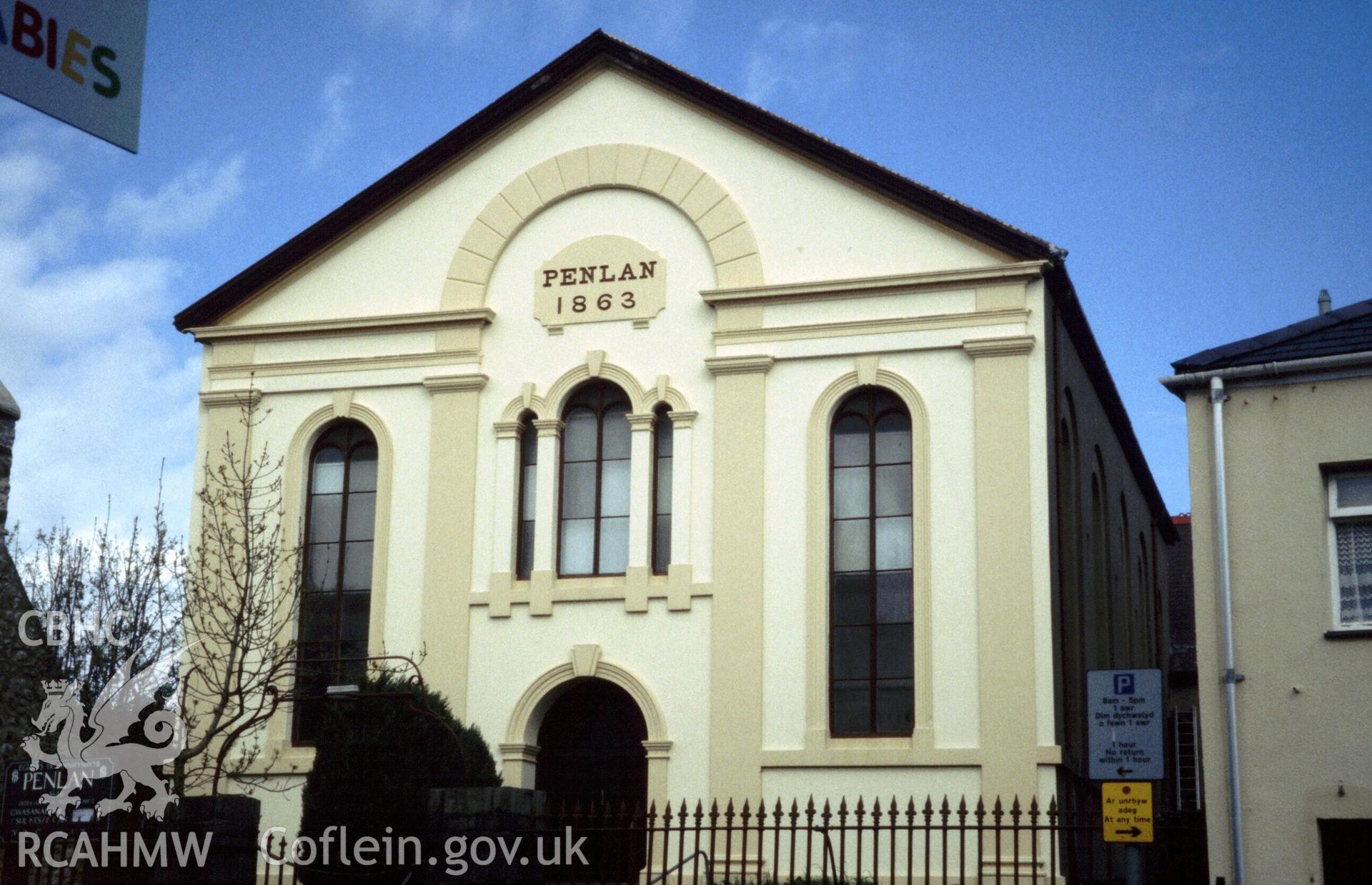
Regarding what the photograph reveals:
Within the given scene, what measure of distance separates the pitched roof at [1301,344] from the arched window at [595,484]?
791 cm

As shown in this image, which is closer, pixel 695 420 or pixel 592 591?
pixel 592 591

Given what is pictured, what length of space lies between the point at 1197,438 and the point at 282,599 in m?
11.9

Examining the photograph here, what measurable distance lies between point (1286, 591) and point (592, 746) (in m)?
9.19

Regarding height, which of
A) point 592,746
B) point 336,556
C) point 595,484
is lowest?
point 592,746

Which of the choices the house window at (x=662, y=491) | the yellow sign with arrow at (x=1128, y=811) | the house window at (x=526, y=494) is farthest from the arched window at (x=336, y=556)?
the yellow sign with arrow at (x=1128, y=811)

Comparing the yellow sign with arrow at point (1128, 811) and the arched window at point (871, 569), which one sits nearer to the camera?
the yellow sign with arrow at point (1128, 811)

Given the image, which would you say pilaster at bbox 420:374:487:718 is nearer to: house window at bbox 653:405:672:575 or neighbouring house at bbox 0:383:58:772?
house window at bbox 653:405:672:575

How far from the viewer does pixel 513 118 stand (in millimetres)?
24281

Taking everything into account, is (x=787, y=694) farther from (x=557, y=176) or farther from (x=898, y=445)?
(x=557, y=176)

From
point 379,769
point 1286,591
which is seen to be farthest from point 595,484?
point 1286,591

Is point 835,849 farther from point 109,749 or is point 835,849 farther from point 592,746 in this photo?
point 109,749

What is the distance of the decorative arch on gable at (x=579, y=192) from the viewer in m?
23.1

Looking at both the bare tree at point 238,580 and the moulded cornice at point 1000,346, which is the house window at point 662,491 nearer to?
the moulded cornice at point 1000,346

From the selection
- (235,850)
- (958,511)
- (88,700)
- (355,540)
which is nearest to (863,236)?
(958,511)
